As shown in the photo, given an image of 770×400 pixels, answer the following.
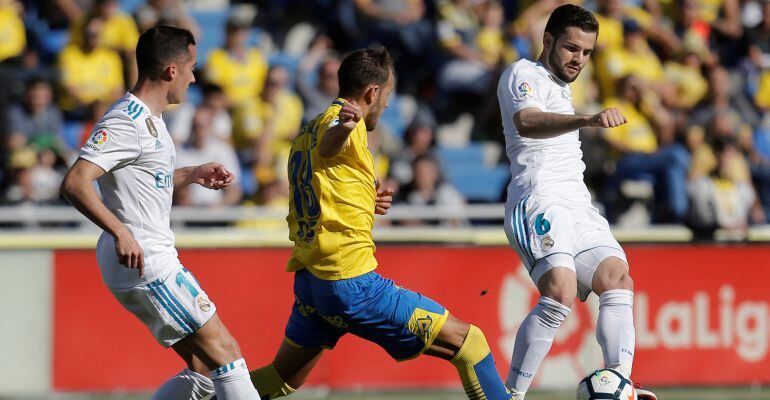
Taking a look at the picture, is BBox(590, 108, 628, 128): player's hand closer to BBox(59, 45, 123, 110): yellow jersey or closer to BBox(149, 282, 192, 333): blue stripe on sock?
BBox(149, 282, 192, 333): blue stripe on sock

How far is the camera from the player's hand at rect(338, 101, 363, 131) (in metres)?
5.72

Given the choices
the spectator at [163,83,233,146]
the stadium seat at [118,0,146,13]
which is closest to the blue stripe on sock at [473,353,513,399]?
the spectator at [163,83,233,146]

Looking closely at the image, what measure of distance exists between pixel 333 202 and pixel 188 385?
3.97 ft

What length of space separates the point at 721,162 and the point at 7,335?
692cm

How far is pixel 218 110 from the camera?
1205 centimetres

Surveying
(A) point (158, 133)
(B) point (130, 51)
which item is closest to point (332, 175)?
(A) point (158, 133)

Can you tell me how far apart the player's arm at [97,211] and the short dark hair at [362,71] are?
4.33 ft

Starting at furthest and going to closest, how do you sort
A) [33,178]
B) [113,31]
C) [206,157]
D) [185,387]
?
[113,31], [206,157], [33,178], [185,387]

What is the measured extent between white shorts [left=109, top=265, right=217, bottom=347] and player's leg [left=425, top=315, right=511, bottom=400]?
1.19 metres

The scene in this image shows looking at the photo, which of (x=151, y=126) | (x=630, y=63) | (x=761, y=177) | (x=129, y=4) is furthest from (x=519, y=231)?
(x=129, y=4)

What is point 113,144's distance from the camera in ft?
19.1

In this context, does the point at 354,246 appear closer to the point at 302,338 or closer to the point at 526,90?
the point at 302,338

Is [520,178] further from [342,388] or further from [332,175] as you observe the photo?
[342,388]

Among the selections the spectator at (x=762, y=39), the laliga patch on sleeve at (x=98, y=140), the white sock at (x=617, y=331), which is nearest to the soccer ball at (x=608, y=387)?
the white sock at (x=617, y=331)
